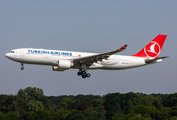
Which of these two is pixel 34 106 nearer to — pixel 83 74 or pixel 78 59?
pixel 83 74

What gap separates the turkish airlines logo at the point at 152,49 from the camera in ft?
174

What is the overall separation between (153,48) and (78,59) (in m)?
17.7

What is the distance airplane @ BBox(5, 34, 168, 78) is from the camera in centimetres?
4450

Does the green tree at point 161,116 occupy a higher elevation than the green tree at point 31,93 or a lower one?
lower

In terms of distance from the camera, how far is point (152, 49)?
53.6 meters

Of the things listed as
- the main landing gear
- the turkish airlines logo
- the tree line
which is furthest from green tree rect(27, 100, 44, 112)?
the turkish airlines logo

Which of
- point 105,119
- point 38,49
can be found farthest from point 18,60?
point 105,119

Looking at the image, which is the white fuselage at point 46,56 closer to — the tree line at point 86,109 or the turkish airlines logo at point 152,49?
the turkish airlines logo at point 152,49

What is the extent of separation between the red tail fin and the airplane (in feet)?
4.77

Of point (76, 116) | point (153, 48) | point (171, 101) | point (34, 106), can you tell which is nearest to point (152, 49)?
point (153, 48)

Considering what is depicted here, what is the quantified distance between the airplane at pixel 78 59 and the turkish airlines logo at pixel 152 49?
2024 mm

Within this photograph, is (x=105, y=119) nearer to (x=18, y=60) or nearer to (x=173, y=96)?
(x=173, y=96)

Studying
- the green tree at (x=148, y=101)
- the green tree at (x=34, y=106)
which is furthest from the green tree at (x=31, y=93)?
the green tree at (x=148, y=101)

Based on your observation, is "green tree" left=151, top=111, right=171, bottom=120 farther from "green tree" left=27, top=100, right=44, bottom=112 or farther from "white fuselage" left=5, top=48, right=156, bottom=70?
"green tree" left=27, top=100, right=44, bottom=112
